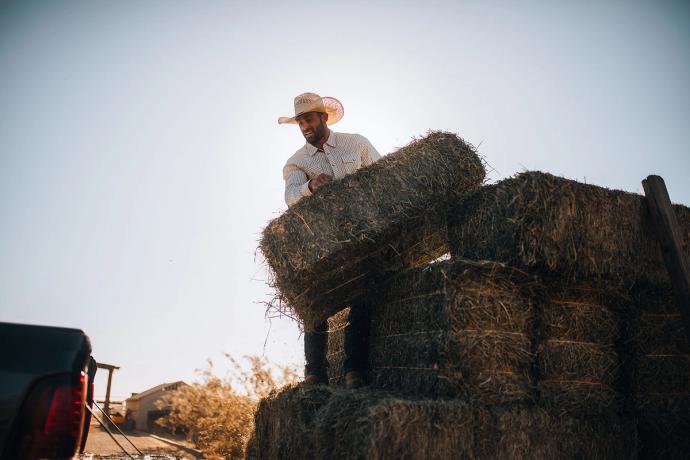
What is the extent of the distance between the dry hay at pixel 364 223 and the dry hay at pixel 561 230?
0.33 meters

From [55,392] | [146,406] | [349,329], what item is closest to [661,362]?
[349,329]

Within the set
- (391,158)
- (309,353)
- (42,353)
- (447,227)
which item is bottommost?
(42,353)

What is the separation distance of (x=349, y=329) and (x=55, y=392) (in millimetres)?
3067

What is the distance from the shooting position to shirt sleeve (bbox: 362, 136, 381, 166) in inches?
213

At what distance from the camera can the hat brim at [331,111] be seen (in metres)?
5.94

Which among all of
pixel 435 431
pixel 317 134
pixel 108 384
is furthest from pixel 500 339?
pixel 108 384

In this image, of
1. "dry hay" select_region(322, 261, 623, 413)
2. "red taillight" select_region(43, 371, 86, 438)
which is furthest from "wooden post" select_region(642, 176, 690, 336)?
"red taillight" select_region(43, 371, 86, 438)

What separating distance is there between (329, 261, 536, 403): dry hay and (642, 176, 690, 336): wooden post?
3.93 ft

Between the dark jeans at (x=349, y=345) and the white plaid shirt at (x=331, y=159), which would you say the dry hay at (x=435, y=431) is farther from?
the white plaid shirt at (x=331, y=159)

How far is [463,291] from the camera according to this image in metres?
3.82

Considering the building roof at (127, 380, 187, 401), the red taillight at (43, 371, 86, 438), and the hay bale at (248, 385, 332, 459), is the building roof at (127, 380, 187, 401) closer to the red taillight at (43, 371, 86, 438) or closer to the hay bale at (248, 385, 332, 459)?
the hay bale at (248, 385, 332, 459)

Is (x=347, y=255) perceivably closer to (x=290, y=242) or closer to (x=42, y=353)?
(x=290, y=242)

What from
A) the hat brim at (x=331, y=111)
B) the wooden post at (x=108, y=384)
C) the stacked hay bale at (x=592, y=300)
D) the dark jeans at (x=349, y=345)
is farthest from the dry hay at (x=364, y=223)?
the wooden post at (x=108, y=384)

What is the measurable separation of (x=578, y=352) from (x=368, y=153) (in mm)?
2619
